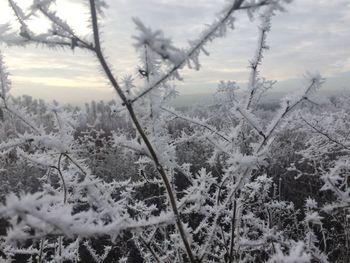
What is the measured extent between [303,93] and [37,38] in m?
0.81

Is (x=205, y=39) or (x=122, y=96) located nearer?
(x=205, y=39)

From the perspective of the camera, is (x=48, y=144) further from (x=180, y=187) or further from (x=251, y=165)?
(x=180, y=187)

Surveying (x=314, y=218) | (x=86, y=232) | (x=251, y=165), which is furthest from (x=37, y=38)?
(x=314, y=218)

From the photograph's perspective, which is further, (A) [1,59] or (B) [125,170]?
(B) [125,170]

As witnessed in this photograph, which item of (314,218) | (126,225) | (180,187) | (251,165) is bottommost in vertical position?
(180,187)

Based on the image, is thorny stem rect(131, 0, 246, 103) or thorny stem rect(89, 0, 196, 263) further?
thorny stem rect(89, 0, 196, 263)

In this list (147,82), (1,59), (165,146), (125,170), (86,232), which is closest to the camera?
(86,232)

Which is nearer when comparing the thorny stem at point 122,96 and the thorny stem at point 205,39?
the thorny stem at point 205,39

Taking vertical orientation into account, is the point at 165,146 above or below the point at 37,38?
below

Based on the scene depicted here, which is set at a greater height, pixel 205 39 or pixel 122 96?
pixel 205 39

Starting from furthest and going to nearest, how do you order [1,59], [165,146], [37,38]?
[1,59]
[165,146]
[37,38]

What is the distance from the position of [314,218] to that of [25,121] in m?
1.25

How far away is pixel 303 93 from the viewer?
53.2 inches

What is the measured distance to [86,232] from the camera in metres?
0.95
